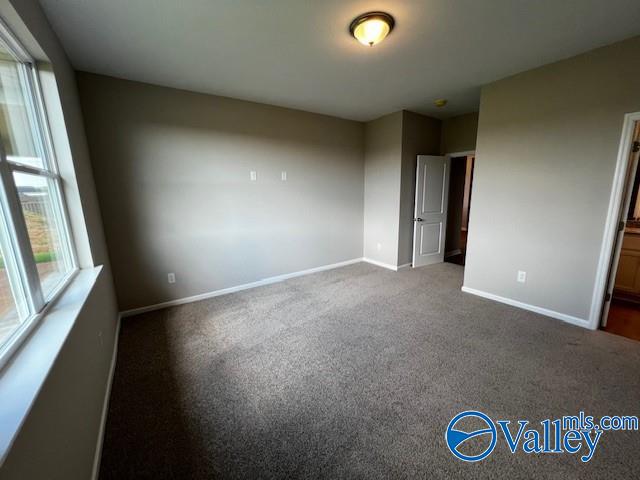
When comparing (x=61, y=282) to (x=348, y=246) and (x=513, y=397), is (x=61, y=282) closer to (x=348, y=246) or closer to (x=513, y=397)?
(x=513, y=397)

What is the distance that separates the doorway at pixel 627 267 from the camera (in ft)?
7.32

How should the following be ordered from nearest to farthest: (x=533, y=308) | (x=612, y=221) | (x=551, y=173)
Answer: (x=612, y=221) < (x=551, y=173) < (x=533, y=308)

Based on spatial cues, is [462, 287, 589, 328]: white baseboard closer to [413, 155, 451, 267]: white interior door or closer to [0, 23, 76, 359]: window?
[413, 155, 451, 267]: white interior door

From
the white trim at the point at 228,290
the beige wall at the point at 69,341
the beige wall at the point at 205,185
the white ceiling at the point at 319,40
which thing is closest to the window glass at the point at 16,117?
the beige wall at the point at 69,341

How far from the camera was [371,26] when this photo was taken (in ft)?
5.92

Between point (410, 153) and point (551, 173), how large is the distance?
6.24 feet

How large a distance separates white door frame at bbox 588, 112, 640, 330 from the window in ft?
13.1

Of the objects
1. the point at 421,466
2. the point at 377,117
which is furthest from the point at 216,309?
the point at 377,117

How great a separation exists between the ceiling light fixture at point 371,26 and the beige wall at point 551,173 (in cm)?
178

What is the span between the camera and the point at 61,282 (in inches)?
63.7

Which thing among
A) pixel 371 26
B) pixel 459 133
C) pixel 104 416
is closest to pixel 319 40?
pixel 371 26

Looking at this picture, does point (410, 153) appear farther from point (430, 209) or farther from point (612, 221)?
point (612, 221)

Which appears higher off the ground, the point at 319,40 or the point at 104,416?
the point at 319,40

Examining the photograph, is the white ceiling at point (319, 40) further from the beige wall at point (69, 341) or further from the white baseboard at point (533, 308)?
the white baseboard at point (533, 308)
